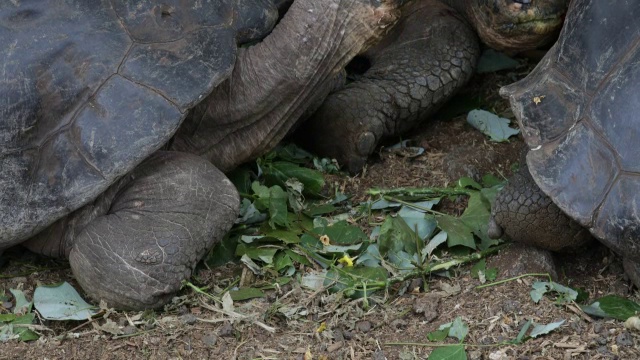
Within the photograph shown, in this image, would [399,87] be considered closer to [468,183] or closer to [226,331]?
[468,183]

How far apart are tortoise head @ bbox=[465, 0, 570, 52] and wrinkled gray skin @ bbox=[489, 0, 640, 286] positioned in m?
0.30

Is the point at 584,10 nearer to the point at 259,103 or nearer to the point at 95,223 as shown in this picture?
the point at 259,103

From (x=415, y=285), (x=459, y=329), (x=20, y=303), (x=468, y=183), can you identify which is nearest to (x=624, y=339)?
(x=459, y=329)

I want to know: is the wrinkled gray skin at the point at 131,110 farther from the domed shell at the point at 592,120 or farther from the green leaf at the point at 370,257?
the domed shell at the point at 592,120

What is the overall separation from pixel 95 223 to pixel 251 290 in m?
0.66

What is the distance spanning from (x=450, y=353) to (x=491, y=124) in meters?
1.84

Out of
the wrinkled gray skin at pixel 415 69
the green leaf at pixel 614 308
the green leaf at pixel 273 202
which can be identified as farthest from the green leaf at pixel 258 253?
the green leaf at pixel 614 308

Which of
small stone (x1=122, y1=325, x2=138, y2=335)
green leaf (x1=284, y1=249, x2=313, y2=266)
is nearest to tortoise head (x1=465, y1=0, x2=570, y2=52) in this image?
green leaf (x1=284, y1=249, x2=313, y2=266)

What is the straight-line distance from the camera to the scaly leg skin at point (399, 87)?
5164 mm

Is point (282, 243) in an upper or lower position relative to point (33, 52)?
lower

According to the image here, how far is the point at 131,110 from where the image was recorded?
13.8 ft

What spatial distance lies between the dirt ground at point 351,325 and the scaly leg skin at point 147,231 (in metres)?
0.12

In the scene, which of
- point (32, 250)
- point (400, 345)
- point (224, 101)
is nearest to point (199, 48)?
point (224, 101)

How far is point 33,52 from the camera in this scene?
4.23 m
